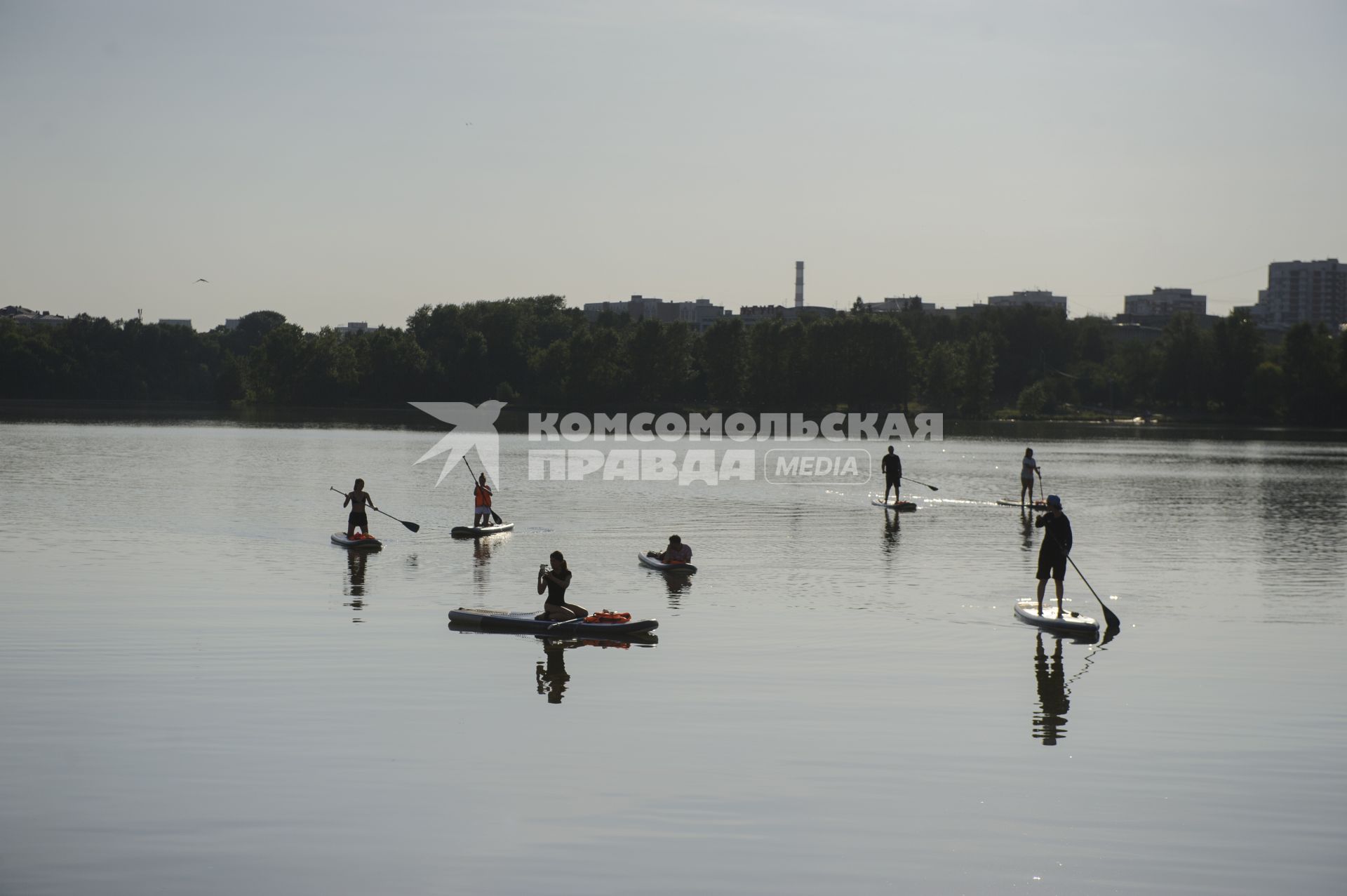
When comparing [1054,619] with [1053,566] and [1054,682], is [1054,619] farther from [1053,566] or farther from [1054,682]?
[1054,682]

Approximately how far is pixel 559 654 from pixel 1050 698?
22.8 ft

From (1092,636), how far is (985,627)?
1766 mm

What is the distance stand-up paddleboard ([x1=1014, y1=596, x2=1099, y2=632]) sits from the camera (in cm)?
2125

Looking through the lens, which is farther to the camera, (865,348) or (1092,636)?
(865,348)

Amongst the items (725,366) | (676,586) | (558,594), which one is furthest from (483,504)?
(725,366)

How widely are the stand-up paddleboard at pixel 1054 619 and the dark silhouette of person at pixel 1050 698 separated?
0.44 meters

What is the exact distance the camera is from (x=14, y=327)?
188250mm

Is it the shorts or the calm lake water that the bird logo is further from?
the shorts

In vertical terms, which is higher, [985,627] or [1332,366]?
[1332,366]

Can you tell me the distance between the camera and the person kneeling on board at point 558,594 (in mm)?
20891

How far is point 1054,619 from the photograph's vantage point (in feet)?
71.1

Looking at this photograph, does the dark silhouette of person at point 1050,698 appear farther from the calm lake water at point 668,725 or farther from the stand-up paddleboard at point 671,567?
the stand-up paddleboard at point 671,567

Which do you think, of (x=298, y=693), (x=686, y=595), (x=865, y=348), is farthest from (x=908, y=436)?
(x=298, y=693)

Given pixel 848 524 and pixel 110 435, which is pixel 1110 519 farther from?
pixel 110 435
